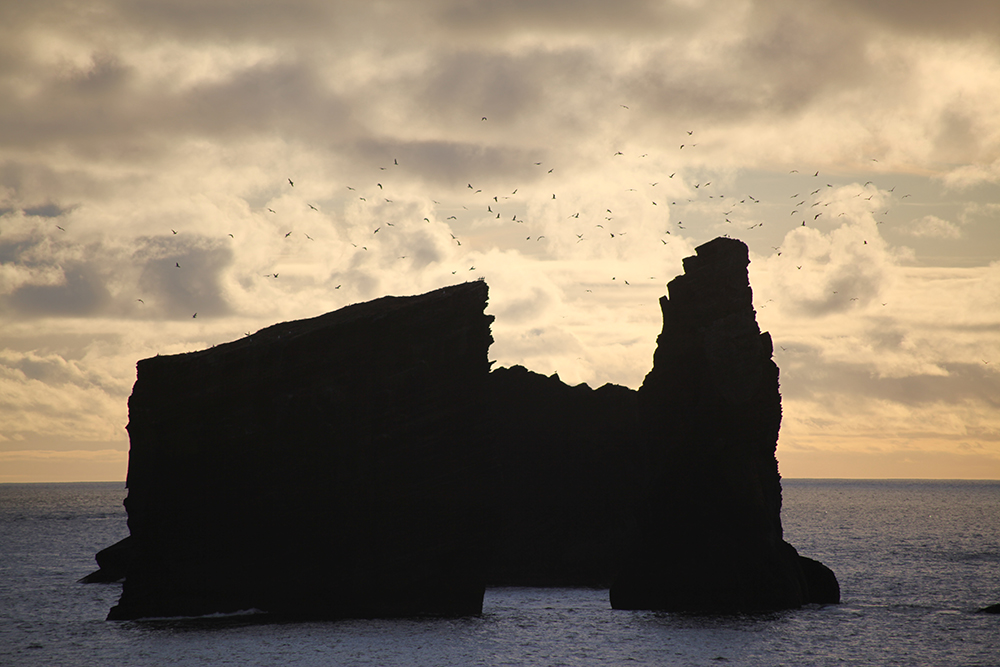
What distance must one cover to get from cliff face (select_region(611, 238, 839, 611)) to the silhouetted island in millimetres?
99

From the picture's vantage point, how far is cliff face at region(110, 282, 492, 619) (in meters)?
40.1

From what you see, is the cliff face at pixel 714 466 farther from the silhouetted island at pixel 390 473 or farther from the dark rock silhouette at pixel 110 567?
the dark rock silhouette at pixel 110 567

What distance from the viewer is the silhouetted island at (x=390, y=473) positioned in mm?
40219

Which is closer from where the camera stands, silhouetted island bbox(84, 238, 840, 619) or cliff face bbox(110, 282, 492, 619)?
cliff face bbox(110, 282, 492, 619)

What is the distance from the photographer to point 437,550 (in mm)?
40906

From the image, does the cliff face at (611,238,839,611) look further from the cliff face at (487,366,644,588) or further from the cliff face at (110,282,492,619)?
the cliff face at (487,366,644,588)

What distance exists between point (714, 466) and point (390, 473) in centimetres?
1564

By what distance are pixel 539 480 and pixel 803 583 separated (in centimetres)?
1960

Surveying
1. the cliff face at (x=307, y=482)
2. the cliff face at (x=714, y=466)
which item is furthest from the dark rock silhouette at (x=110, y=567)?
the cliff face at (x=714, y=466)


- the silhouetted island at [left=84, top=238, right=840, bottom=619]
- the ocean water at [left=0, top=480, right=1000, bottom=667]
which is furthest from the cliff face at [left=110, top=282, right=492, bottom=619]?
the ocean water at [left=0, top=480, right=1000, bottom=667]

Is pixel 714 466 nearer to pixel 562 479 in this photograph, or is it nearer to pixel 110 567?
pixel 562 479

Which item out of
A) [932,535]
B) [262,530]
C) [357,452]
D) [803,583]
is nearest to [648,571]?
[803,583]

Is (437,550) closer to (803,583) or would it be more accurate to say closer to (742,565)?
(742,565)

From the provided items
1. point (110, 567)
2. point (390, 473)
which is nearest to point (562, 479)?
point (390, 473)
